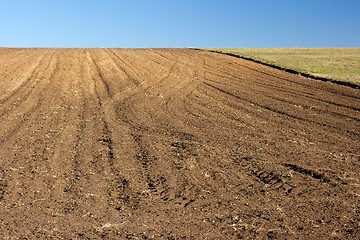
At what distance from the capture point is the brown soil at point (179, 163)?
7527 millimetres

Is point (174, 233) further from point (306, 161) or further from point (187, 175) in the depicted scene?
point (306, 161)

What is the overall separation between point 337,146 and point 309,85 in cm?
1129

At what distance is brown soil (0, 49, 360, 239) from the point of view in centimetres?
753

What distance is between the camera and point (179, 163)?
10367 mm

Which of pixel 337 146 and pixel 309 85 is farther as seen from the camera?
pixel 309 85

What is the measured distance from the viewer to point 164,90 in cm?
2102

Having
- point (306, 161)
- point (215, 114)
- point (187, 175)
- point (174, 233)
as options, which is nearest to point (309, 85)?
point (215, 114)

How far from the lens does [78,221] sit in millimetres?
7633

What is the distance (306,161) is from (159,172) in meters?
2.96

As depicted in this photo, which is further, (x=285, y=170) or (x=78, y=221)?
(x=285, y=170)

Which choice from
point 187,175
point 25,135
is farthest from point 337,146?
point 25,135

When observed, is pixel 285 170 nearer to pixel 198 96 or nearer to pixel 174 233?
pixel 174 233

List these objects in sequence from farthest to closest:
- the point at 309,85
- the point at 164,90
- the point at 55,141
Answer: the point at 309,85, the point at 164,90, the point at 55,141

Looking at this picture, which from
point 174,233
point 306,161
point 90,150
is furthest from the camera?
point 90,150
